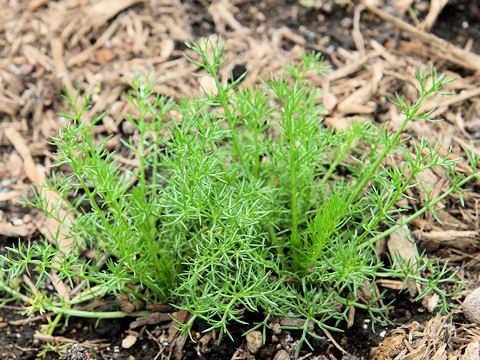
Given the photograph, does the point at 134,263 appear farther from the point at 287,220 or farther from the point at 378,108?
the point at 378,108

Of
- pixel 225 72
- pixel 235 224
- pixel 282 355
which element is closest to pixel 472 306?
pixel 282 355

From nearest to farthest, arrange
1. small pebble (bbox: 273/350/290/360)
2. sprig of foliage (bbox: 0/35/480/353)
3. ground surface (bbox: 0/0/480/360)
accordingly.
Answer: sprig of foliage (bbox: 0/35/480/353) → small pebble (bbox: 273/350/290/360) → ground surface (bbox: 0/0/480/360)

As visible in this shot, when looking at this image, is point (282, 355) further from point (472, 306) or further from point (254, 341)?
point (472, 306)

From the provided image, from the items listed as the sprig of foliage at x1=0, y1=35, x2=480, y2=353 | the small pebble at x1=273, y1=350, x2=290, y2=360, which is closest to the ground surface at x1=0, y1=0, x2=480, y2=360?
the small pebble at x1=273, y1=350, x2=290, y2=360

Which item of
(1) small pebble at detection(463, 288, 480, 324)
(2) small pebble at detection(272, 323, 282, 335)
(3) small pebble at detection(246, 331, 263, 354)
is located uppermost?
(1) small pebble at detection(463, 288, 480, 324)

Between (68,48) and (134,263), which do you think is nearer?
(134,263)

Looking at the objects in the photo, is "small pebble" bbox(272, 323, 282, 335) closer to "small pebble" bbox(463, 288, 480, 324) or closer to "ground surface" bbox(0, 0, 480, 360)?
"ground surface" bbox(0, 0, 480, 360)

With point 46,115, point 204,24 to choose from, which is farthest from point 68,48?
point 204,24
